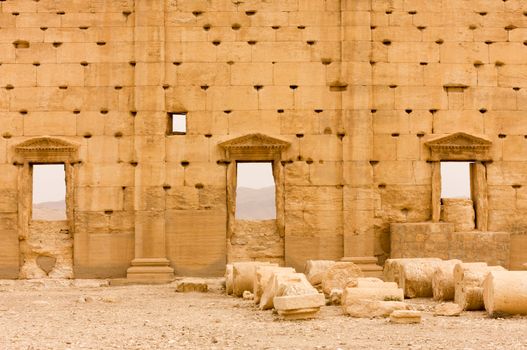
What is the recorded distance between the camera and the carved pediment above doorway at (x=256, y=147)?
62.9 ft

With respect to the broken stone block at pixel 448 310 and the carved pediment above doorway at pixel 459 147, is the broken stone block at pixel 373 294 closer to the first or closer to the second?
the broken stone block at pixel 448 310

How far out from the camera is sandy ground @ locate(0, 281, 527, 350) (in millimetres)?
9273

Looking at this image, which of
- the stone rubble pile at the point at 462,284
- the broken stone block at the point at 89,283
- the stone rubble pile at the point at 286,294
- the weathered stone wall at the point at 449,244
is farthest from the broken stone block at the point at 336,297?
the broken stone block at the point at 89,283

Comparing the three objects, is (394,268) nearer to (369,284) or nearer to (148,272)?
(369,284)

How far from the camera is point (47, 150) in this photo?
755 inches

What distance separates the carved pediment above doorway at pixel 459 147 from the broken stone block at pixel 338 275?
534 centimetres

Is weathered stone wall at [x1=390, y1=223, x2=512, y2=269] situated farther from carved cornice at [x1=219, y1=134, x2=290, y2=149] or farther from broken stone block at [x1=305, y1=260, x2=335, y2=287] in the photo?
carved cornice at [x1=219, y1=134, x2=290, y2=149]

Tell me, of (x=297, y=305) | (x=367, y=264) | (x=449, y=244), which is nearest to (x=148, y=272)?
(x=367, y=264)

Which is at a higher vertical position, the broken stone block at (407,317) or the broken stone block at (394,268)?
the broken stone block at (394,268)

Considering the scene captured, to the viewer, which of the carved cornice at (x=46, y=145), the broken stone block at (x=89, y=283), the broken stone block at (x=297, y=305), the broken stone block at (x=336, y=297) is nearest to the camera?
the broken stone block at (x=297, y=305)

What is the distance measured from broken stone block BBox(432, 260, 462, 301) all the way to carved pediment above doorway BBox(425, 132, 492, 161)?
546cm

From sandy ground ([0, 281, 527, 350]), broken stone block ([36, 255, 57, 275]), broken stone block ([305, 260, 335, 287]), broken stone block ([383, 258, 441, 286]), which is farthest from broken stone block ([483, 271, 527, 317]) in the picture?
broken stone block ([36, 255, 57, 275])

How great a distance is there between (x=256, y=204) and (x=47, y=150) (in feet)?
304

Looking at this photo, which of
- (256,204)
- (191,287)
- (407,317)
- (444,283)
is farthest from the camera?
(256,204)
